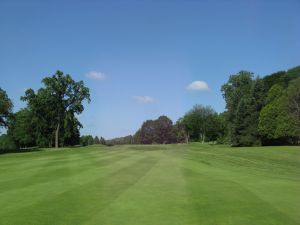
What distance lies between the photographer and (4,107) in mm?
62250

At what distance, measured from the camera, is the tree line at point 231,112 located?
215ft

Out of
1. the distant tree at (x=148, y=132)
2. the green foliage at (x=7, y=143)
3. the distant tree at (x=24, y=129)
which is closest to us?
the distant tree at (x=24, y=129)

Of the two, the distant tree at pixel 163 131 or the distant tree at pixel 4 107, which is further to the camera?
the distant tree at pixel 163 131

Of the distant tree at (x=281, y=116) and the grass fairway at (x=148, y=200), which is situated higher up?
the distant tree at (x=281, y=116)

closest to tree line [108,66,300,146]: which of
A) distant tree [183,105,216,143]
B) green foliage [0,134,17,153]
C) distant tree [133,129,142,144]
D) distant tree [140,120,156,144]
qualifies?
distant tree [183,105,216,143]

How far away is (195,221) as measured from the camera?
8.56 metres

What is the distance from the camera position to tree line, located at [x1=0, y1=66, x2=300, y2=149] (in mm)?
65625

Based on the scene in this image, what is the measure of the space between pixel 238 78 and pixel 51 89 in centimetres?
4661

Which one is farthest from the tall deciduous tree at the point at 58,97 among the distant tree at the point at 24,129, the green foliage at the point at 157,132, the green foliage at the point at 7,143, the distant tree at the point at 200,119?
the green foliage at the point at 157,132

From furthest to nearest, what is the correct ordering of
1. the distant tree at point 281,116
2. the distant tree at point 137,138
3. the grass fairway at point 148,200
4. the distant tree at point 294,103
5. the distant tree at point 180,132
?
the distant tree at point 137,138, the distant tree at point 180,132, the distant tree at point 281,116, the distant tree at point 294,103, the grass fairway at point 148,200

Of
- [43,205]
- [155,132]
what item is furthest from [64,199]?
[155,132]

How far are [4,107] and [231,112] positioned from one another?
47.6 meters

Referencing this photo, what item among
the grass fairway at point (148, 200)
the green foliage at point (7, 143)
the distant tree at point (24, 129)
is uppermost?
the distant tree at point (24, 129)

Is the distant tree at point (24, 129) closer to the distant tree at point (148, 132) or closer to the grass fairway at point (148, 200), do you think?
the distant tree at point (148, 132)
